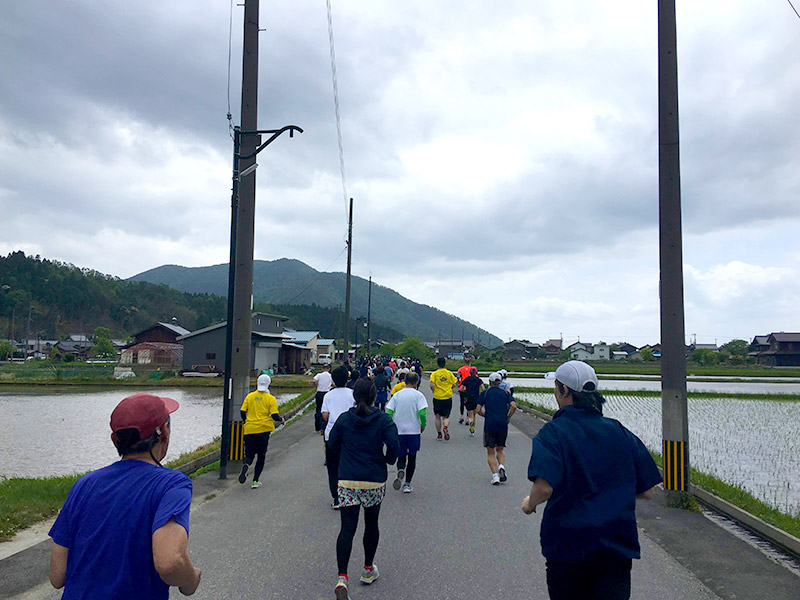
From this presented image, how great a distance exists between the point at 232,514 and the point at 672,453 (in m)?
5.74

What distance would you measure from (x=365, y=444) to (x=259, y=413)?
14.0ft

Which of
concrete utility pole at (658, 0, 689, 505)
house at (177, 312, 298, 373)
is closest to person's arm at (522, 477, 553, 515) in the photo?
concrete utility pole at (658, 0, 689, 505)

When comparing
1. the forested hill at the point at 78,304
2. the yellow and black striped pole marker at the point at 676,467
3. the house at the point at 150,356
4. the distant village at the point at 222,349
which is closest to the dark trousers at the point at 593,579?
the yellow and black striped pole marker at the point at 676,467

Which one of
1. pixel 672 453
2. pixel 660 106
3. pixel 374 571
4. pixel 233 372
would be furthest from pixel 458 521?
pixel 660 106

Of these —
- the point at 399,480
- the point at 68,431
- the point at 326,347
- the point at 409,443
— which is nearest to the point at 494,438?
the point at 409,443

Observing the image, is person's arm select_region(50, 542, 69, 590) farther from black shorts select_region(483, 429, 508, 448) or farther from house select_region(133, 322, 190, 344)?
house select_region(133, 322, 190, 344)

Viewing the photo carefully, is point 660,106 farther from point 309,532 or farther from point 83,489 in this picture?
point 83,489

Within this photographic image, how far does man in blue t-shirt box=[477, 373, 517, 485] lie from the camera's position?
934 centimetres

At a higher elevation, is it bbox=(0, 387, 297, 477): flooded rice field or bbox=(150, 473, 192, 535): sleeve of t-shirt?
bbox=(150, 473, 192, 535): sleeve of t-shirt

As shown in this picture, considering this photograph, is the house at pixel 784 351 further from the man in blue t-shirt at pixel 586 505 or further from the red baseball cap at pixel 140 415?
the red baseball cap at pixel 140 415

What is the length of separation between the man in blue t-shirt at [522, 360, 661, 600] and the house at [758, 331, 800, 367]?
96.0 m

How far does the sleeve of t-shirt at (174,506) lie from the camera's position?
89.2 inches

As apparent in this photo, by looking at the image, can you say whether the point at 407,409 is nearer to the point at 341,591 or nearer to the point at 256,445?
the point at 256,445

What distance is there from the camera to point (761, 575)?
5.57 m
